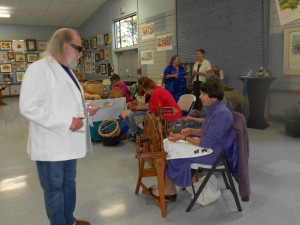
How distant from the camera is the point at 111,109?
5.00 metres

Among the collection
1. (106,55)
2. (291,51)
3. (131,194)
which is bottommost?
(131,194)

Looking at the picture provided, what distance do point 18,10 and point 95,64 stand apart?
3.60m

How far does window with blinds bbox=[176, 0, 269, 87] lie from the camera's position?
20.3 feet

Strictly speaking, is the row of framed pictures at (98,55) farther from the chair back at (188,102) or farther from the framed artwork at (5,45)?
the chair back at (188,102)

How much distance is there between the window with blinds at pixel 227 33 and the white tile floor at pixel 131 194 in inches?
97.7

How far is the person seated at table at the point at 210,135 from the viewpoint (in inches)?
91.4

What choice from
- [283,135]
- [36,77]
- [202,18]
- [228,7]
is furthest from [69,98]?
[202,18]

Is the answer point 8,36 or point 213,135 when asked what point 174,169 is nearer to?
point 213,135

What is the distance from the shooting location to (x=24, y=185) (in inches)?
130

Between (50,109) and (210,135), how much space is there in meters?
1.21

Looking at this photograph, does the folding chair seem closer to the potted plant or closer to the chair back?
the chair back

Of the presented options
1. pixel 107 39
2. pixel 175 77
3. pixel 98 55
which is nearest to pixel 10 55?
pixel 98 55

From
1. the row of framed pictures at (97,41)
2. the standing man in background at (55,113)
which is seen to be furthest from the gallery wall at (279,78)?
the row of framed pictures at (97,41)

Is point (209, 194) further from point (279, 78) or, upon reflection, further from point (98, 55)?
point (98, 55)
